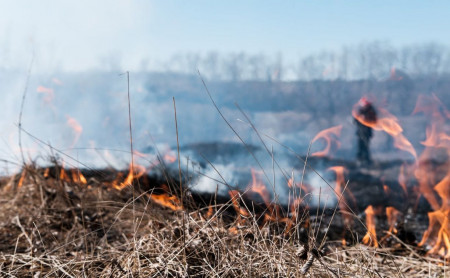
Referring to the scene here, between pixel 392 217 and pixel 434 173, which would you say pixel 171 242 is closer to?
pixel 392 217

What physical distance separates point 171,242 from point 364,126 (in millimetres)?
2593

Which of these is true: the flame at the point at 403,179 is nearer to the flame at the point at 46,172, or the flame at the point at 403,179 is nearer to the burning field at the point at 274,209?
the burning field at the point at 274,209

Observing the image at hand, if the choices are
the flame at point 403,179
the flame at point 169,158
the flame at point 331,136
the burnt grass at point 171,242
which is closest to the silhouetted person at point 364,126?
the flame at point 331,136

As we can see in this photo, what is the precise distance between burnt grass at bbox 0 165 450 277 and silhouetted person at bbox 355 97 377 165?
2.80 ft

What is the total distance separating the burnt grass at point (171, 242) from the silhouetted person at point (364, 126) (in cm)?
85

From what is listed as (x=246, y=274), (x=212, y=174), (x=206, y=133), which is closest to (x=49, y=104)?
(x=206, y=133)

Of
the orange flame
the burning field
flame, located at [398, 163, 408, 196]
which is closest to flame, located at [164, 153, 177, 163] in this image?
the burning field

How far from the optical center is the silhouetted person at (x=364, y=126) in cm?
402

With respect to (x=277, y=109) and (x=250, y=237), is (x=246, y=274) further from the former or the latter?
(x=277, y=109)

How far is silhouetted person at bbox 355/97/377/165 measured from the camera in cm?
402

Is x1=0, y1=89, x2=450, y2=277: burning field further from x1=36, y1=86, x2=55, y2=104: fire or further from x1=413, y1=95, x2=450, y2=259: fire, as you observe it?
x1=36, y1=86, x2=55, y2=104: fire

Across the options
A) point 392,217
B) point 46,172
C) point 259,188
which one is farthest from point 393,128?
point 46,172

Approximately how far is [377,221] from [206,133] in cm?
174

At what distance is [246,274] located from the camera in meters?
1.74
